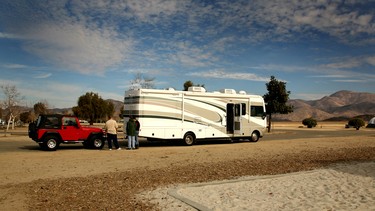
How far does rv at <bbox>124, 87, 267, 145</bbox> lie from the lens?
59.9ft

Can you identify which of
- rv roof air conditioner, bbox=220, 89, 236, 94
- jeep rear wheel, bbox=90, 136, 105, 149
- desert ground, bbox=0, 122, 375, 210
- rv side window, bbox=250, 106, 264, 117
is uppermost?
rv roof air conditioner, bbox=220, 89, 236, 94

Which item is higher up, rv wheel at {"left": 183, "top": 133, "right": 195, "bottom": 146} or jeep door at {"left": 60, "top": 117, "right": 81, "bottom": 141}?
jeep door at {"left": 60, "top": 117, "right": 81, "bottom": 141}

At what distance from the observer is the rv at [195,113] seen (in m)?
18.2

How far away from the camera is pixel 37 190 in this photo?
26.1 feet

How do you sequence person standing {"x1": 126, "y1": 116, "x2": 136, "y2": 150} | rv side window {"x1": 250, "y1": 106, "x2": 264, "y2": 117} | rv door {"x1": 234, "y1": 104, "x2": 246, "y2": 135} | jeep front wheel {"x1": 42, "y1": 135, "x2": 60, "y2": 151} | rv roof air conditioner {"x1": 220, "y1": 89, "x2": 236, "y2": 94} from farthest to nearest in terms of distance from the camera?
rv side window {"x1": 250, "y1": 106, "x2": 264, "y2": 117} < rv roof air conditioner {"x1": 220, "y1": 89, "x2": 236, "y2": 94} < rv door {"x1": 234, "y1": 104, "x2": 246, "y2": 135} < person standing {"x1": 126, "y1": 116, "x2": 136, "y2": 150} < jeep front wheel {"x1": 42, "y1": 135, "x2": 60, "y2": 151}

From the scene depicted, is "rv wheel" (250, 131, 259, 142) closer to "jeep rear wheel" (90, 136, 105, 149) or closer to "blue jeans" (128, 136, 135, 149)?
"blue jeans" (128, 136, 135, 149)

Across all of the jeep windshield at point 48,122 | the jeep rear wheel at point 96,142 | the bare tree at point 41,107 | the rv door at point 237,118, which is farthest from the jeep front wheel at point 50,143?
the bare tree at point 41,107

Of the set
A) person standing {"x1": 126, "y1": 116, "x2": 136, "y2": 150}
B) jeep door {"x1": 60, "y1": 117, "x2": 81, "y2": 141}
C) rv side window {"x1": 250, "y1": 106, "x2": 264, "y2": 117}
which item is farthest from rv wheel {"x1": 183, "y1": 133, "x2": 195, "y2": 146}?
jeep door {"x1": 60, "y1": 117, "x2": 81, "y2": 141}

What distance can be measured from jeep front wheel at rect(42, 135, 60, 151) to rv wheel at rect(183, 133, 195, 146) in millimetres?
6954

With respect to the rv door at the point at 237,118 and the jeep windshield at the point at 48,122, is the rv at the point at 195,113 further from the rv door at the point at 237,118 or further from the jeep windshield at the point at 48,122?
the jeep windshield at the point at 48,122

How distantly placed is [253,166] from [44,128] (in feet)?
Result: 34.5

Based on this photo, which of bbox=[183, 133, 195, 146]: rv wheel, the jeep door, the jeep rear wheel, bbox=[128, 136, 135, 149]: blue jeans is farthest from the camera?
bbox=[183, 133, 195, 146]: rv wheel

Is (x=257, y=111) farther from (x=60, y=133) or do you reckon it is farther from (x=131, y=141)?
(x=60, y=133)

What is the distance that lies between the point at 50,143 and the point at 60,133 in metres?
0.68
